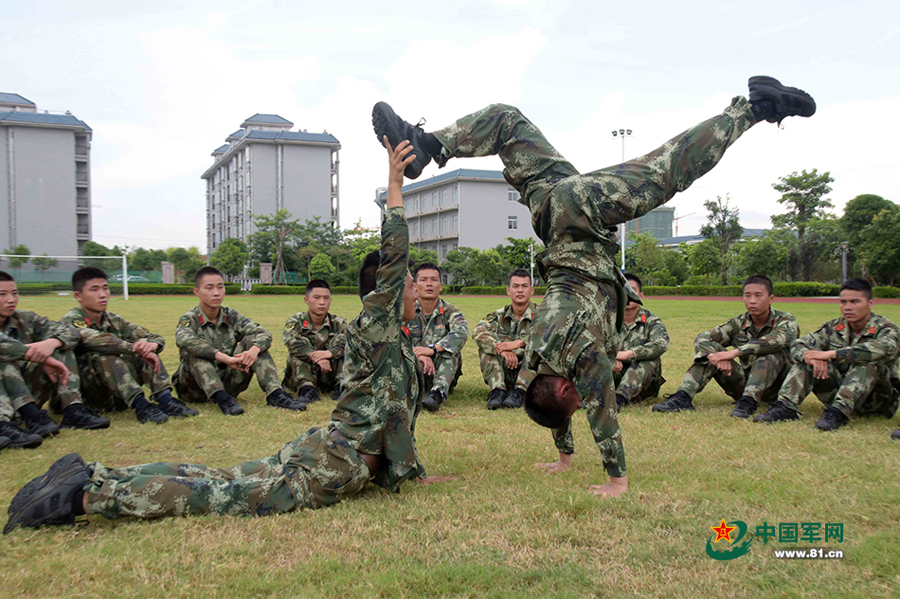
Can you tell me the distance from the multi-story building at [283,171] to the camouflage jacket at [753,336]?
60.9m

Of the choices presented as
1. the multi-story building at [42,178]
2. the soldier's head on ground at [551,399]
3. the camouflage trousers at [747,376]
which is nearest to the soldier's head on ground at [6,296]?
the soldier's head on ground at [551,399]

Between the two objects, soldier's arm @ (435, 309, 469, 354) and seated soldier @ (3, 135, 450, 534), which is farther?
soldier's arm @ (435, 309, 469, 354)

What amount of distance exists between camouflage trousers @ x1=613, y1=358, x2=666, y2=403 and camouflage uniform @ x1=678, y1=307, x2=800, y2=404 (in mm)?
381

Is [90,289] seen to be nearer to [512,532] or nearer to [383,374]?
[383,374]

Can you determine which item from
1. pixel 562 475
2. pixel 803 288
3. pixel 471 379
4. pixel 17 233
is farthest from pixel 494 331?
pixel 17 233

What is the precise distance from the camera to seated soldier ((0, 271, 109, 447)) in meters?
4.78

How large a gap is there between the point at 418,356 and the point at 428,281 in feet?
3.13

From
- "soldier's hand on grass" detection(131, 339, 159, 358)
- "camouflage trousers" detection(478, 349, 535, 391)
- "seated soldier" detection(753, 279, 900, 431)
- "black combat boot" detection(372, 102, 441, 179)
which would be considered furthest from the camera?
"camouflage trousers" detection(478, 349, 535, 391)

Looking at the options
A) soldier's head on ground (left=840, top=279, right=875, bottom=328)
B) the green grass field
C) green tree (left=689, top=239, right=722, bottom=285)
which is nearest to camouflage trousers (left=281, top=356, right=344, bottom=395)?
the green grass field

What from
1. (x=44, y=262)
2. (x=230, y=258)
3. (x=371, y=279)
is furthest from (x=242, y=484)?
(x=230, y=258)

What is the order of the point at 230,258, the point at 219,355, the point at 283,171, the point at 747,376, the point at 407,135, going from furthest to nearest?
the point at 283,171 < the point at 230,258 < the point at 747,376 < the point at 219,355 < the point at 407,135

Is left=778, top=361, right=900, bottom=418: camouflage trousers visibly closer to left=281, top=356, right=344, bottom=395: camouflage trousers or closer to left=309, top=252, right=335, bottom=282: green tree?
left=281, top=356, right=344, bottom=395: camouflage trousers

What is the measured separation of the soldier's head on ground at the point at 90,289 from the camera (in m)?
5.71

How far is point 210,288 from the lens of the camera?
6223 millimetres
